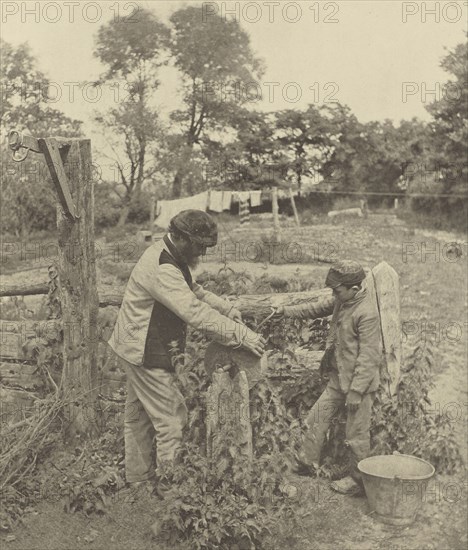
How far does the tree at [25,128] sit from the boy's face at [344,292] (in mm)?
14511

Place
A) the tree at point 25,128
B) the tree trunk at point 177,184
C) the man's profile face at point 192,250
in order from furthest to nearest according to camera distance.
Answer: the tree trunk at point 177,184
the tree at point 25,128
the man's profile face at point 192,250

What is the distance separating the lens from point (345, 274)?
5.05 m

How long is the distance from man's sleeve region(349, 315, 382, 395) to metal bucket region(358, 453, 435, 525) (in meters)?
0.56

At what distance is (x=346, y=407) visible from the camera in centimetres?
548

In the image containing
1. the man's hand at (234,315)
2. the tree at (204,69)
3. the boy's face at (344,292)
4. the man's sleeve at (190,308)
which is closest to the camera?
the man's sleeve at (190,308)

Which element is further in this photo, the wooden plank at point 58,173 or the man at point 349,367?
the wooden plank at point 58,173

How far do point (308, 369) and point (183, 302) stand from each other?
175 centimetres

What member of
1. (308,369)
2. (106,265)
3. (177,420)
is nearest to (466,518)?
(308,369)

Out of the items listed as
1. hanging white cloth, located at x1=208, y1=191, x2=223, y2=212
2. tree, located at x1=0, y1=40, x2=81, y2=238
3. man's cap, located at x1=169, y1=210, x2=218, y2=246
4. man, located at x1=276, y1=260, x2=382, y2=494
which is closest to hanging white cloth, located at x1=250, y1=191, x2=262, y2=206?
hanging white cloth, located at x1=208, y1=191, x2=223, y2=212

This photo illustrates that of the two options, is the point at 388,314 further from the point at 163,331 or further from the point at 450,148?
A: the point at 450,148

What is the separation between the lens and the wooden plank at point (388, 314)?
556cm

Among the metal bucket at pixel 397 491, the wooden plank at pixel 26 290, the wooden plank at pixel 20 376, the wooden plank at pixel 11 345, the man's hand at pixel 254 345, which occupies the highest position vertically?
the wooden plank at pixel 26 290

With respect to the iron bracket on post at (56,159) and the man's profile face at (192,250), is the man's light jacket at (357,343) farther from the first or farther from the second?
the iron bracket on post at (56,159)

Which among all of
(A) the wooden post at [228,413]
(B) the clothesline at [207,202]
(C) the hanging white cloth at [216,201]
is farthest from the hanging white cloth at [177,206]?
(A) the wooden post at [228,413]
